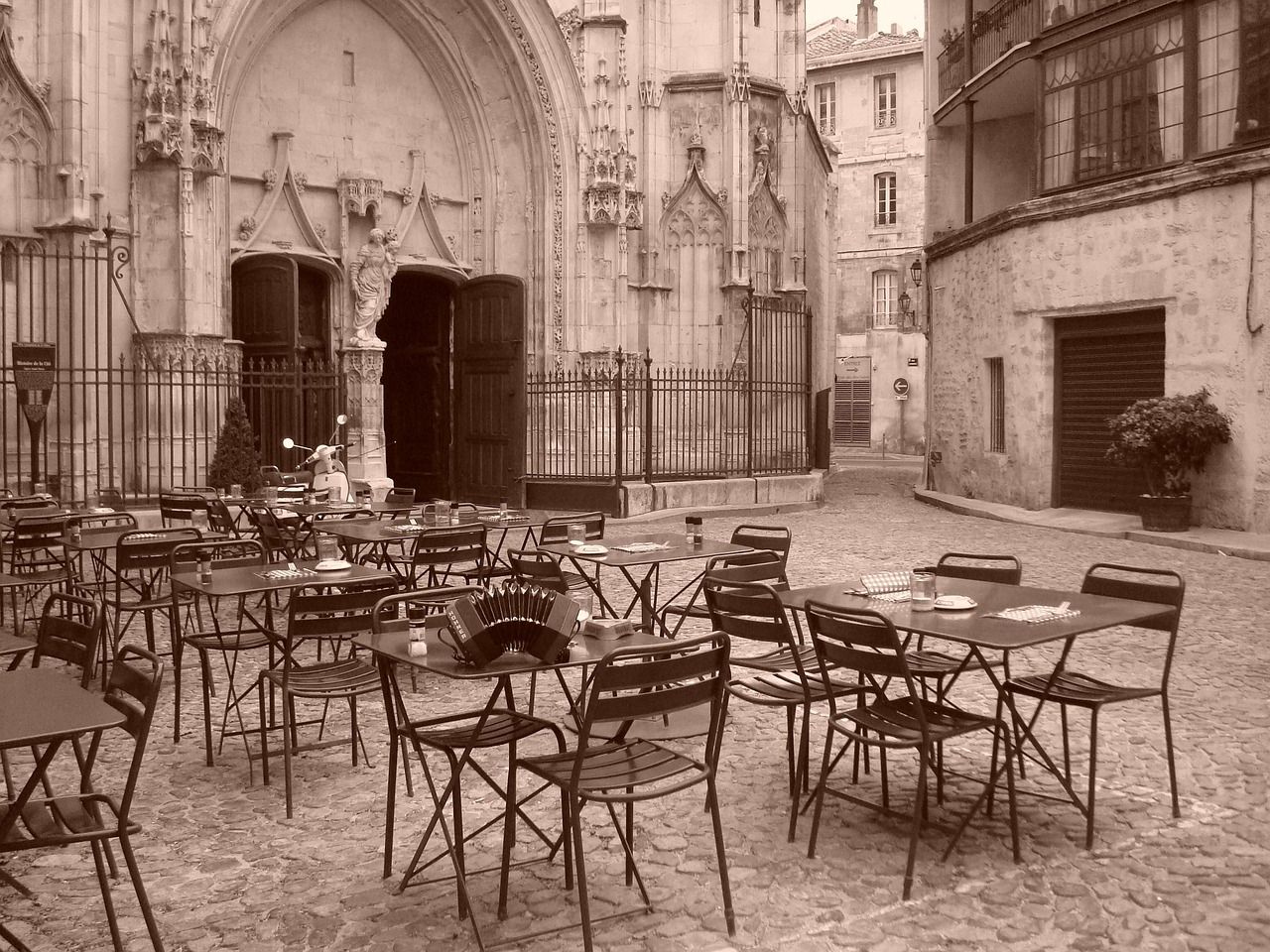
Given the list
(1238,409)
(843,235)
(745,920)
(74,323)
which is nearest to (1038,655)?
(745,920)

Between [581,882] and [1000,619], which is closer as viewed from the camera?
[581,882]

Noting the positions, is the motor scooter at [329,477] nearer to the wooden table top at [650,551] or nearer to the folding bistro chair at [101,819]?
the wooden table top at [650,551]

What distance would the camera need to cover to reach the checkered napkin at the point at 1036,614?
467 cm

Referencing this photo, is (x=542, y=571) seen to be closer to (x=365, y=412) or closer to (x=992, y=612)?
(x=992, y=612)

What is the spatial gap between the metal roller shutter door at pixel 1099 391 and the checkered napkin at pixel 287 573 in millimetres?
12659

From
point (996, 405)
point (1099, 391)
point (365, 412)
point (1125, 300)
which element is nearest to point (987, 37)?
point (996, 405)

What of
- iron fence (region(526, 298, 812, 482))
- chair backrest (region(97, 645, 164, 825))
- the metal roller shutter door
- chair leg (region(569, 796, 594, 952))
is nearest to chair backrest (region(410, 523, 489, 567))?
chair backrest (region(97, 645, 164, 825))

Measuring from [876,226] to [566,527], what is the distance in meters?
34.0

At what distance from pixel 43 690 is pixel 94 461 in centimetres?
1171

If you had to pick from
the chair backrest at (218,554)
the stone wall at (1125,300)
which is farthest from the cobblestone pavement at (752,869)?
Result: the stone wall at (1125,300)

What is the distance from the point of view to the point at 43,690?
3.73 m

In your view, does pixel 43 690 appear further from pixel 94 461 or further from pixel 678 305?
pixel 678 305

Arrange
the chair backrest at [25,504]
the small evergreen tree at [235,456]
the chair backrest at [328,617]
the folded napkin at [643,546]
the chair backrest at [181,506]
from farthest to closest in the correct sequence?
the small evergreen tree at [235,456]
the chair backrest at [25,504]
the chair backrest at [181,506]
the folded napkin at [643,546]
the chair backrest at [328,617]

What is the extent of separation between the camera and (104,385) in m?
14.6
